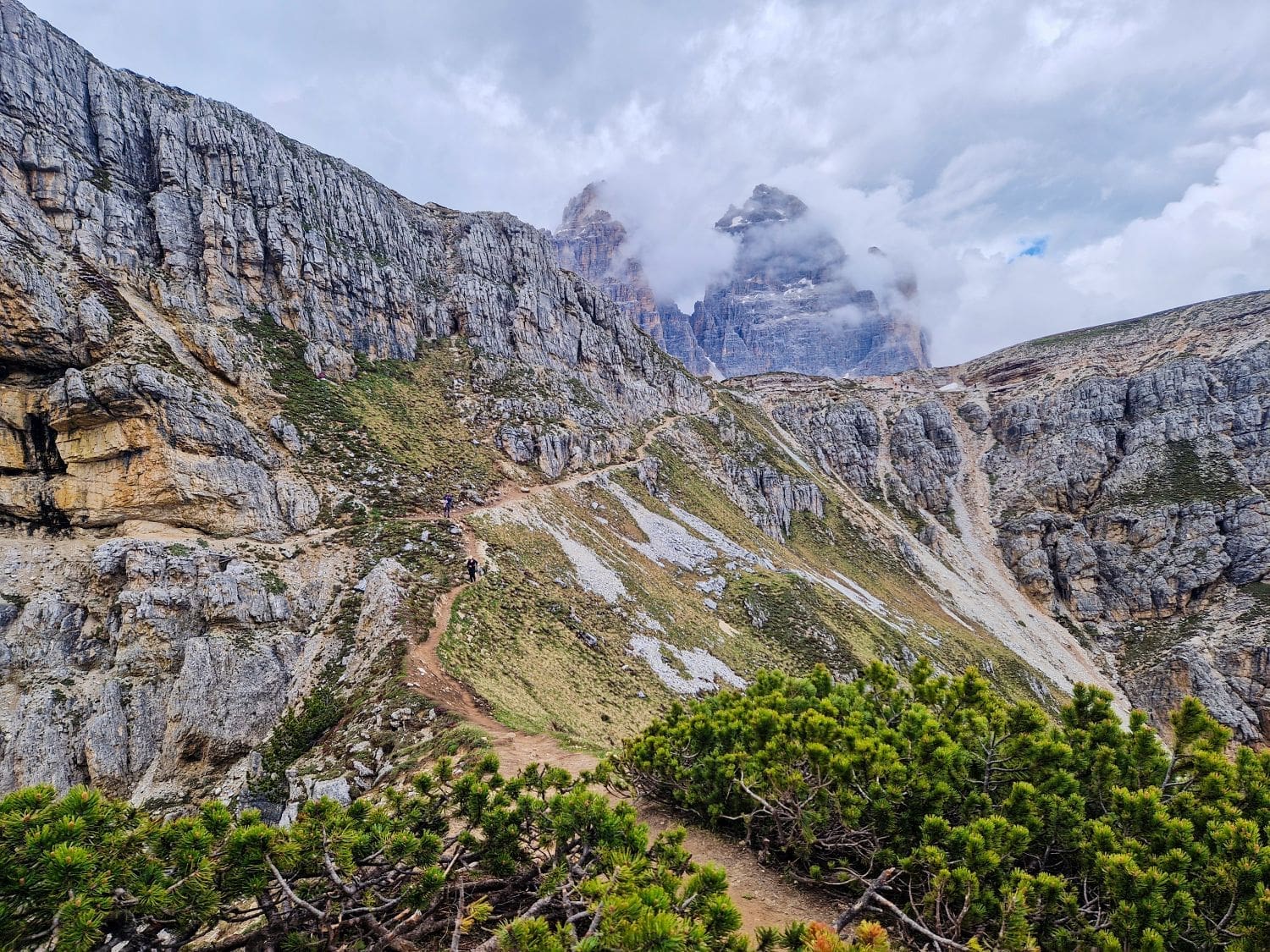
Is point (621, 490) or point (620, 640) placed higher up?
point (621, 490)

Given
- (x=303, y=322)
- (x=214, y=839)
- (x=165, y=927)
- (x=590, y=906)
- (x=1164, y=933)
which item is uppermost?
(x=303, y=322)

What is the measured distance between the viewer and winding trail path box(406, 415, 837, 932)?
741cm

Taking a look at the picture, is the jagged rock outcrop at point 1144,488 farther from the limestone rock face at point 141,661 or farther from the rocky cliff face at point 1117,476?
the limestone rock face at point 141,661

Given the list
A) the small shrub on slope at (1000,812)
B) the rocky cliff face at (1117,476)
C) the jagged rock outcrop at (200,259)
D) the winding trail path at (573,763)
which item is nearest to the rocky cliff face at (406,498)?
the jagged rock outcrop at (200,259)

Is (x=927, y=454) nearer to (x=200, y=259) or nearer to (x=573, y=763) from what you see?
(x=573, y=763)

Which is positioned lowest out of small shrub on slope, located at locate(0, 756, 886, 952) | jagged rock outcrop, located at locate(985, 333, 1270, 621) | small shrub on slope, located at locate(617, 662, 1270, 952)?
jagged rock outcrop, located at locate(985, 333, 1270, 621)

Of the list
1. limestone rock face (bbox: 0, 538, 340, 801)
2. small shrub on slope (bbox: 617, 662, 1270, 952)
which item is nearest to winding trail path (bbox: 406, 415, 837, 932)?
small shrub on slope (bbox: 617, 662, 1270, 952)

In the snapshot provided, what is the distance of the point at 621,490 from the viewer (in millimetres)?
57000

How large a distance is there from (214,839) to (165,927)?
2.30 feet

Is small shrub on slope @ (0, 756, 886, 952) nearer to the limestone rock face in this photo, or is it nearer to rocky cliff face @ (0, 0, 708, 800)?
rocky cliff face @ (0, 0, 708, 800)

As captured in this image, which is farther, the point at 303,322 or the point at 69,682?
the point at 303,322

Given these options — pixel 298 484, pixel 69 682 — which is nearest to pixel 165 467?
pixel 298 484

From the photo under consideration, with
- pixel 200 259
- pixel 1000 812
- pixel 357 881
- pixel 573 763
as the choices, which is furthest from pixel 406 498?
pixel 1000 812

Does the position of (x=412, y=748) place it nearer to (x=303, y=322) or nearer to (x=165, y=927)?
(x=165, y=927)
